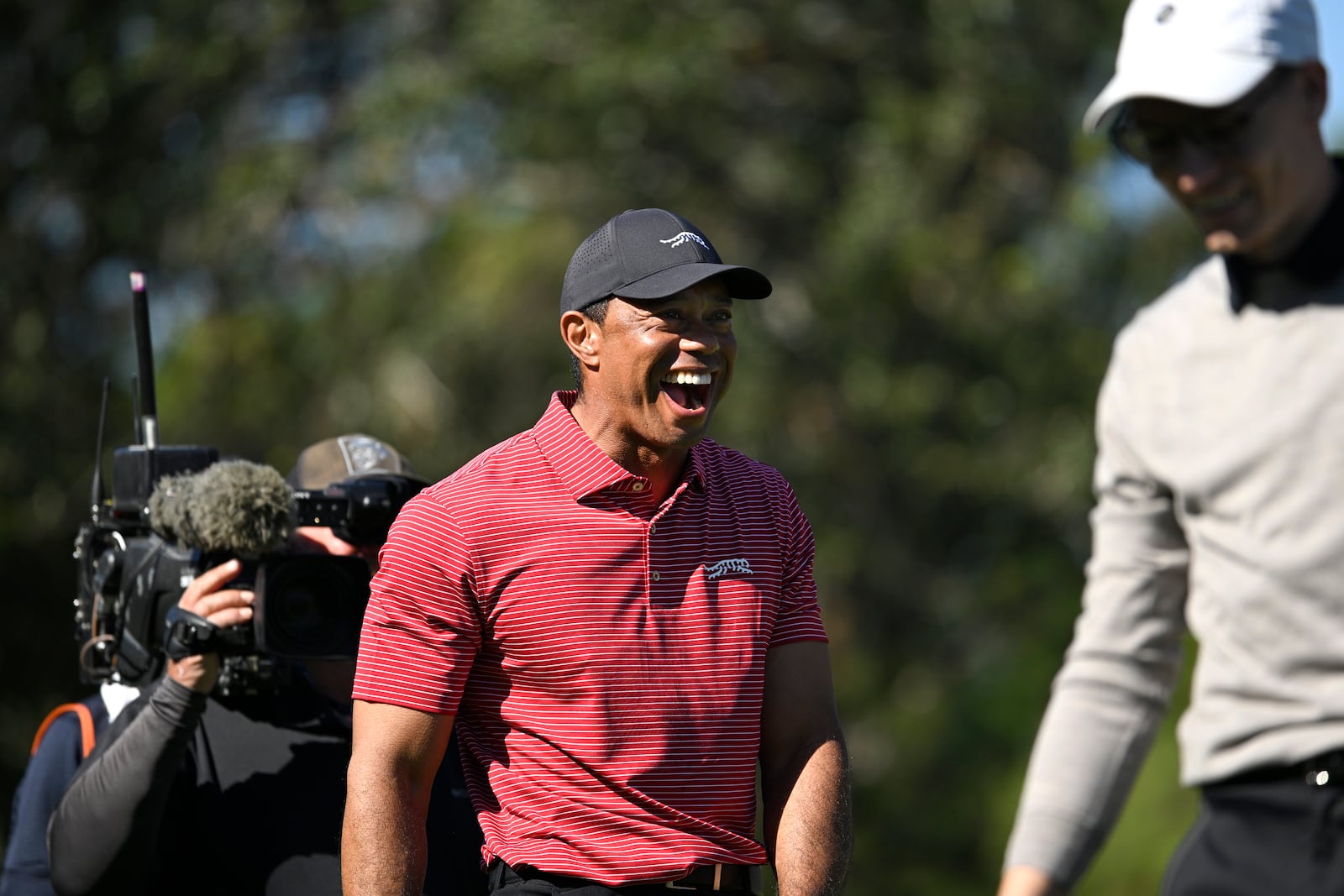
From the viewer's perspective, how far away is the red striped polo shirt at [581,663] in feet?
10.6

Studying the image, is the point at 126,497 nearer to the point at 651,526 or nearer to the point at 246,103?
the point at 651,526

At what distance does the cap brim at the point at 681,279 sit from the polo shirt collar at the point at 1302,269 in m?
1.19

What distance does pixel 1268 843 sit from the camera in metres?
2.21

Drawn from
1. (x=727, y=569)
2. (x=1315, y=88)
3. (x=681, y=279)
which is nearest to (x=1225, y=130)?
(x=1315, y=88)

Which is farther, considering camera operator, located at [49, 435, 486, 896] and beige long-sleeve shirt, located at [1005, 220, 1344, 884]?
camera operator, located at [49, 435, 486, 896]

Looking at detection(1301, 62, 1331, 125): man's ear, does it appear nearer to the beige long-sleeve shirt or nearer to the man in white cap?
the man in white cap

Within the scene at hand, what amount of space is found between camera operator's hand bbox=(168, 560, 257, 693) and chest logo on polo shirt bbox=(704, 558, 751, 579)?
3.27 feet

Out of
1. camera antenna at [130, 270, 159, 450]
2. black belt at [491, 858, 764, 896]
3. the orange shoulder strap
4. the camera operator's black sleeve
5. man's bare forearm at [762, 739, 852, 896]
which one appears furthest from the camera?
camera antenna at [130, 270, 159, 450]

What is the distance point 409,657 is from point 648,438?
600 millimetres

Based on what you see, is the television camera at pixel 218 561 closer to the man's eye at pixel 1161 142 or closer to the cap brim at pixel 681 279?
the cap brim at pixel 681 279

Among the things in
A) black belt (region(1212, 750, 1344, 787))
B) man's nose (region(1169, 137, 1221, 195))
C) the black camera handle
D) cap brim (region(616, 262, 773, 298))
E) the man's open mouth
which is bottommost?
black belt (region(1212, 750, 1344, 787))

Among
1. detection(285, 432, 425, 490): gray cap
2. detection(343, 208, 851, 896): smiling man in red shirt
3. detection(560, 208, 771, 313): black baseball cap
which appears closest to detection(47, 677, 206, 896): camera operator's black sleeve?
detection(343, 208, 851, 896): smiling man in red shirt

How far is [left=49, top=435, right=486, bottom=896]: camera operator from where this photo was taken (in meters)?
3.68

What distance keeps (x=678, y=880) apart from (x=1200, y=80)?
167 centimetres
